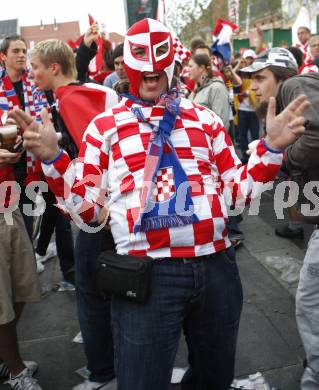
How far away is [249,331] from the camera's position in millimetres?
3219

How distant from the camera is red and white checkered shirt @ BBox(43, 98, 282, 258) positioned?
1.78m

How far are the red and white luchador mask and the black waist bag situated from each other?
68 centimetres

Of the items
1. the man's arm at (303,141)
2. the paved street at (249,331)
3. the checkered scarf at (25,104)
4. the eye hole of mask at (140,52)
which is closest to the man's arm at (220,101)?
the paved street at (249,331)

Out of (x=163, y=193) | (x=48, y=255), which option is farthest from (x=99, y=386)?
(x=48, y=255)

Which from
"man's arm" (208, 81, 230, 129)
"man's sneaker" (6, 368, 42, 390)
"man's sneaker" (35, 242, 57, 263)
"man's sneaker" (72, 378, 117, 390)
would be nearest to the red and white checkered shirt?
"man's sneaker" (72, 378, 117, 390)

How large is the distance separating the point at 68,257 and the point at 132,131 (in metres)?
2.47

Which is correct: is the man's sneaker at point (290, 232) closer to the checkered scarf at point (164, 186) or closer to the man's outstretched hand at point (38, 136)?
the checkered scarf at point (164, 186)

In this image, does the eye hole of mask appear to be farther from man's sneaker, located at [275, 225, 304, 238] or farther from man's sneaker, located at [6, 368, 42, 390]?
man's sneaker, located at [275, 225, 304, 238]

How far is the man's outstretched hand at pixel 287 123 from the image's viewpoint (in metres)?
1.67

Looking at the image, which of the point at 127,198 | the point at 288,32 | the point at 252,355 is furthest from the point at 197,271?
the point at 288,32

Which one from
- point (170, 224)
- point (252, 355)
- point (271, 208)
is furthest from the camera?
point (271, 208)

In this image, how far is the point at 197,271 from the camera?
1788 mm

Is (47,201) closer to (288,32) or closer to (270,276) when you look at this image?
(270,276)

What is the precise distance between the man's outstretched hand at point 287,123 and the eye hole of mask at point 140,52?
54 cm
